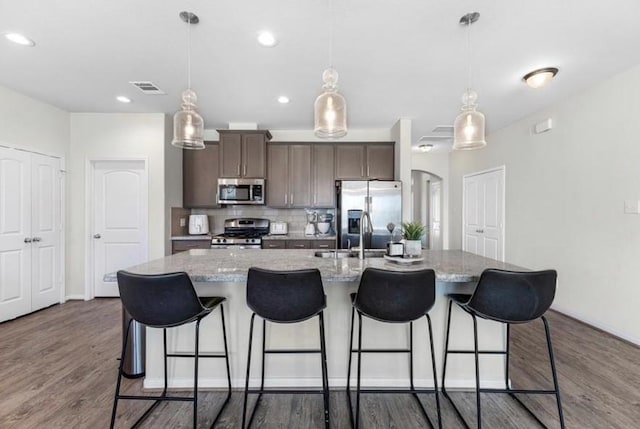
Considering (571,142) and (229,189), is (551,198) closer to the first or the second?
(571,142)

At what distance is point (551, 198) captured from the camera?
3.89 meters

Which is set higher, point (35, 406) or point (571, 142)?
point (571, 142)

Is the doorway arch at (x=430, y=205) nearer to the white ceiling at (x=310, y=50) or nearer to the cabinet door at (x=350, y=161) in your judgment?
the cabinet door at (x=350, y=161)

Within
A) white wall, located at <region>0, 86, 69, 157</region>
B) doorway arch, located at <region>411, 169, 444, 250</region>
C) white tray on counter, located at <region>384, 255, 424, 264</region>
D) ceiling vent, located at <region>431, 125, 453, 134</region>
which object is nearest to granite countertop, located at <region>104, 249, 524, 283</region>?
white tray on counter, located at <region>384, 255, 424, 264</region>

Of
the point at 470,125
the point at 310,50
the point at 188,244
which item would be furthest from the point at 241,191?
the point at 470,125

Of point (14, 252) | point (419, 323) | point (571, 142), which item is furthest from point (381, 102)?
point (14, 252)

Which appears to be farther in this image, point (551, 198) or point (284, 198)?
point (284, 198)

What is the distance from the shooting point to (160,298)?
5.24 feet

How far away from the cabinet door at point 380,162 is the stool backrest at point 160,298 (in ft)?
11.7

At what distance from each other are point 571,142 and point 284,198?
3.72 metres

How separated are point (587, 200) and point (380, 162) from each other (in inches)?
99.0

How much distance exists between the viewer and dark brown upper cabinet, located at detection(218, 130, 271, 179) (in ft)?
15.0

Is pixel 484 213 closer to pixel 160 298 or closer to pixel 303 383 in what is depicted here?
pixel 303 383

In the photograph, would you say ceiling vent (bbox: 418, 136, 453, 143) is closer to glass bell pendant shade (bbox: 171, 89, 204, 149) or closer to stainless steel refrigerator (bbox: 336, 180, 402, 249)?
stainless steel refrigerator (bbox: 336, 180, 402, 249)
